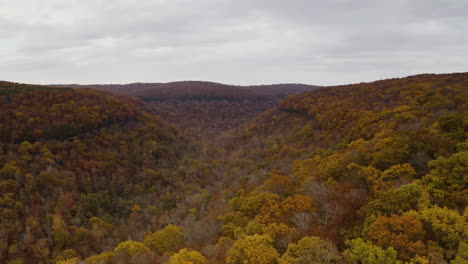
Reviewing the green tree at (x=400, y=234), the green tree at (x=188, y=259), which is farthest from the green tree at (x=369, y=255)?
the green tree at (x=188, y=259)

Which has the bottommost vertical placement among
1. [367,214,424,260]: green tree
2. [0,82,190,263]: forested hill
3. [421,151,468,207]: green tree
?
[0,82,190,263]: forested hill

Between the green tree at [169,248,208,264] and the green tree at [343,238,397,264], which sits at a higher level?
the green tree at [343,238,397,264]

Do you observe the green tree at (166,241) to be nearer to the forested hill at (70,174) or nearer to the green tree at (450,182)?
the forested hill at (70,174)

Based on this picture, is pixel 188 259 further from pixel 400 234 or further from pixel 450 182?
pixel 450 182

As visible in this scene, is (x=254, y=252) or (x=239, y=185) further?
(x=239, y=185)

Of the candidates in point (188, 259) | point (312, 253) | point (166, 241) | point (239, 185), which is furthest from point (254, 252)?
point (239, 185)

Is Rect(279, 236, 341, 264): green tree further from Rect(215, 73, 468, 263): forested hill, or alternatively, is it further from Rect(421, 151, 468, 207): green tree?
Rect(421, 151, 468, 207): green tree

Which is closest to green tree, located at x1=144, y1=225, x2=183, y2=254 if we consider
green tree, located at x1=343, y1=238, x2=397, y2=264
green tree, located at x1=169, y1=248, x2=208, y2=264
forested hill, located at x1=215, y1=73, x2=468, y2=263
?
forested hill, located at x1=215, y1=73, x2=468, y2=263

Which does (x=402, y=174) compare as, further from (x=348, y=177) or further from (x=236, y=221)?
(x=236, y=221)
